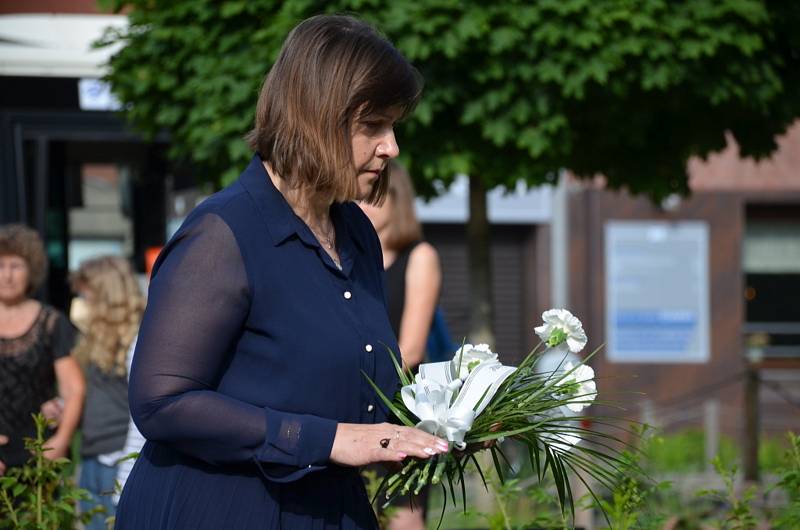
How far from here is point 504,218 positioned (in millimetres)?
17141

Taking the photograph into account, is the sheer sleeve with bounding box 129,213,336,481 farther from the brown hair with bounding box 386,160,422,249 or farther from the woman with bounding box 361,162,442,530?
the brown hair with bounding box 386,160,422,249

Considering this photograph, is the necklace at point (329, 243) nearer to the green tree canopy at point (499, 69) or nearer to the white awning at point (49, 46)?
the green tree canopy at point (499, 69)

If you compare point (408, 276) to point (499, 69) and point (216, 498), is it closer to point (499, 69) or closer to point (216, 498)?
point (216, 498)

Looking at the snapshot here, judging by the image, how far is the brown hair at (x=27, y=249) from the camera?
526cm

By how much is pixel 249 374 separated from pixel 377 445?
0.81ft

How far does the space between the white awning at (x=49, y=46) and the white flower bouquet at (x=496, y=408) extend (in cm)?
569

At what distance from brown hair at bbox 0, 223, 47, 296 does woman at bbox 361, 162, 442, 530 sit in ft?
5.44

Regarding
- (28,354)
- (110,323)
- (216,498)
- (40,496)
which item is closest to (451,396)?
(216,498)

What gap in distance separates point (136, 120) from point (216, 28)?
824 mm

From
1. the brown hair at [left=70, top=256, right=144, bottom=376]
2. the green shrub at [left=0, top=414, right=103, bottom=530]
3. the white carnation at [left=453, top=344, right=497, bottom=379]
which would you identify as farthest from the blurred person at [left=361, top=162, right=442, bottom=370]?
the brown hair at [left=70, top=256, right=144, bottom=376]

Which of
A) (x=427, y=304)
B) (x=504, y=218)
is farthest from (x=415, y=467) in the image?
(x=504, y=218)

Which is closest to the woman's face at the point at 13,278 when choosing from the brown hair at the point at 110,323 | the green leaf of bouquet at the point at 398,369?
the brown hair at the point at 110,323

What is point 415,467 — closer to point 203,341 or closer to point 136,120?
point 203,341

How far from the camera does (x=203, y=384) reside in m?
2.08
